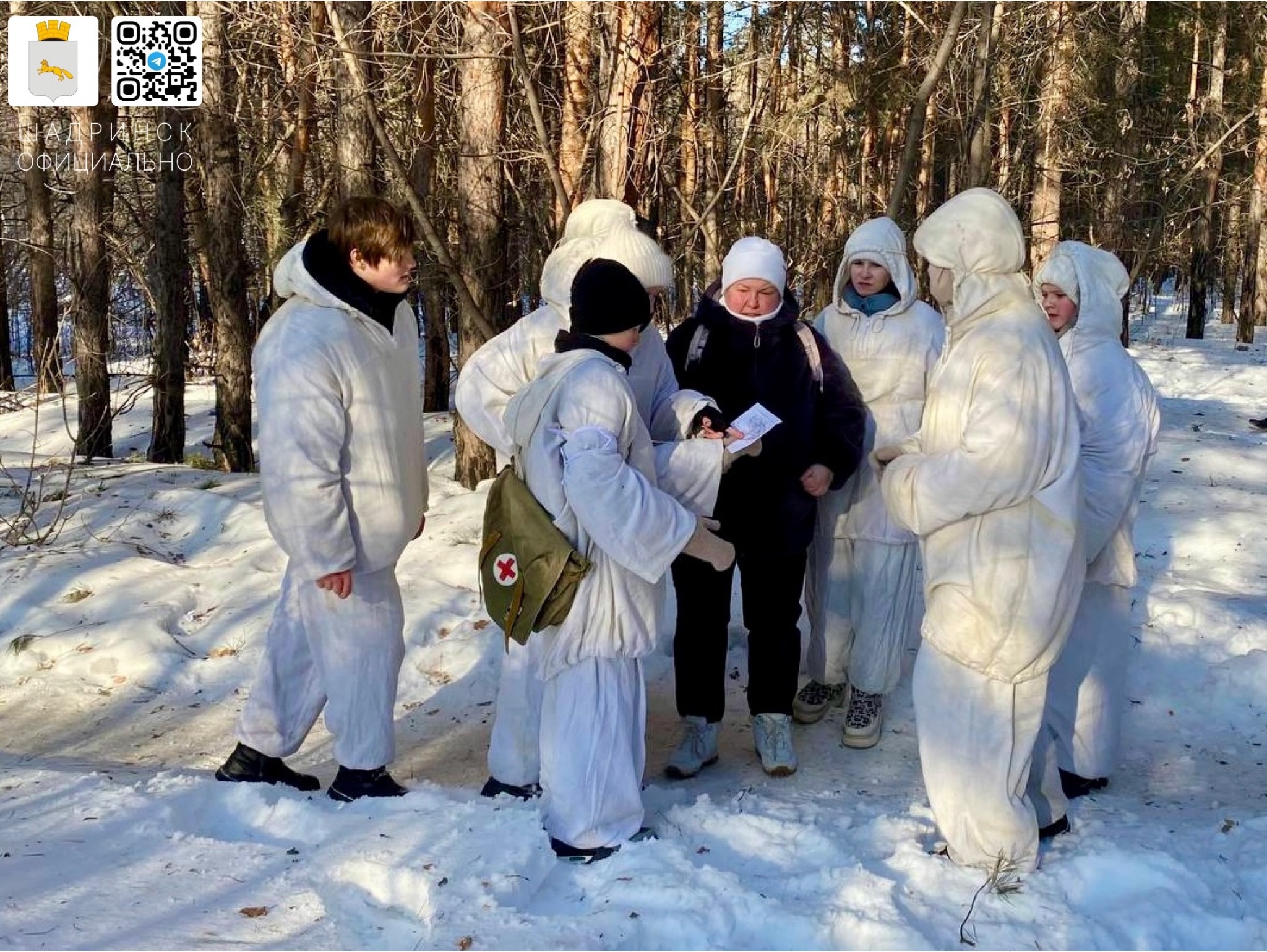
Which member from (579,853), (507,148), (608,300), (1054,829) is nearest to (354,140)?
(507,148)

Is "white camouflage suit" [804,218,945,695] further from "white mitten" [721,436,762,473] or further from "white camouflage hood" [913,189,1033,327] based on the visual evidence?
"white camouflage hood" [913,189,1033,327]

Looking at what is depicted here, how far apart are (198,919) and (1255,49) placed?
78.4ft

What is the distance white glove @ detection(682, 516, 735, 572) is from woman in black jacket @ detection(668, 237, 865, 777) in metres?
1.00

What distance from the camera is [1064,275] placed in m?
4.33

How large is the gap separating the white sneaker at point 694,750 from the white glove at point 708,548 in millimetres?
1333

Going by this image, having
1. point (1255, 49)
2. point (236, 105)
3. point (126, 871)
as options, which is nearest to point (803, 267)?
point (236, 105)

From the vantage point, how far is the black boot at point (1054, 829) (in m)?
3.83

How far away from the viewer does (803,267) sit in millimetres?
10664

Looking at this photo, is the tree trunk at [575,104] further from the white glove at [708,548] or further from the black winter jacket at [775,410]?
the white glove at [708,548]

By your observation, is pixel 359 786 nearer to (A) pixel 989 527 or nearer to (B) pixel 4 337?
(A) pixel 989 527

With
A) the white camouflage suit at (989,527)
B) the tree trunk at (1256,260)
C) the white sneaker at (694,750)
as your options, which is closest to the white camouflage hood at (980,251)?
the white camouflage suit at (989,527)

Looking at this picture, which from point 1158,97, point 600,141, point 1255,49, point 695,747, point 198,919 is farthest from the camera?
point 1158,97

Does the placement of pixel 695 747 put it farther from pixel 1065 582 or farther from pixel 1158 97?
pixel 1158 97

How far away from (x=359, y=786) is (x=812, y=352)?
2384 mm
